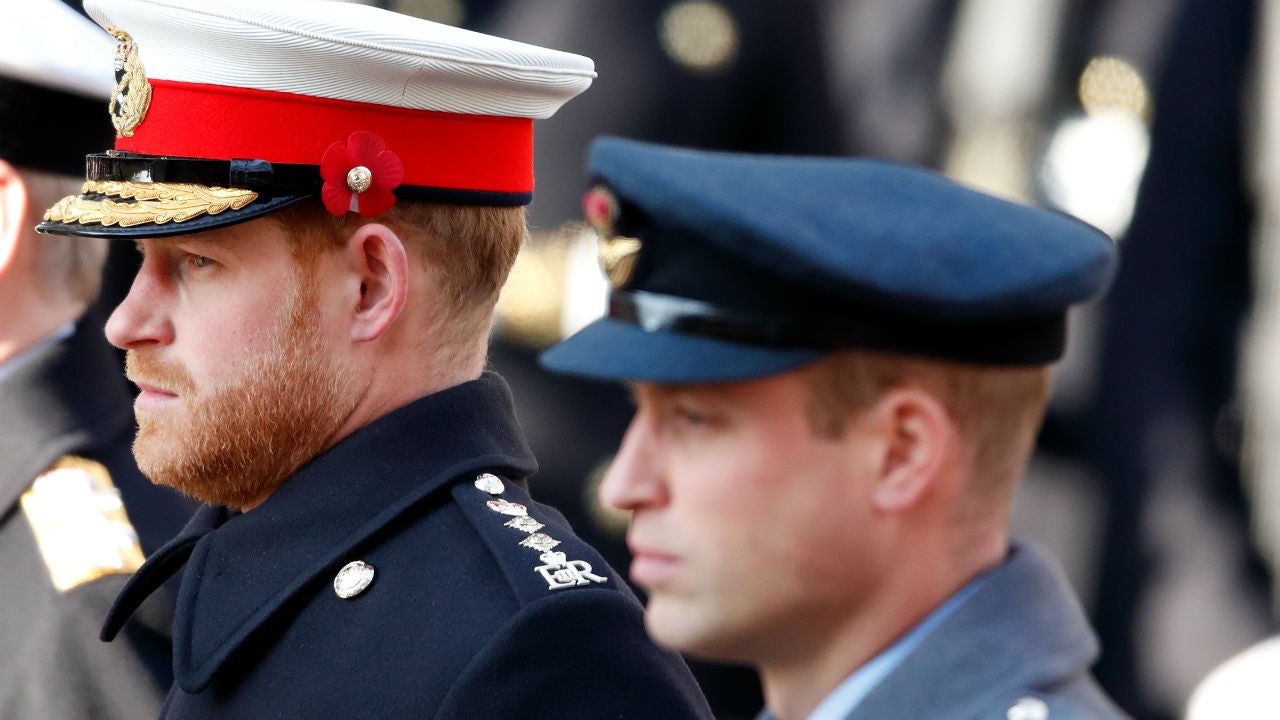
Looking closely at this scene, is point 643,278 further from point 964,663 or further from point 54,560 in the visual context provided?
point 54,560

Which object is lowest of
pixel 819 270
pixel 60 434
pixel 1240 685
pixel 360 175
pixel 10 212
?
pixel 1240 685

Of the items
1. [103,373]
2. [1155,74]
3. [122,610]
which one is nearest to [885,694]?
[122,610]

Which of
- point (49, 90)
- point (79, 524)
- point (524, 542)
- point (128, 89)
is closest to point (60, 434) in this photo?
point (79, 524)

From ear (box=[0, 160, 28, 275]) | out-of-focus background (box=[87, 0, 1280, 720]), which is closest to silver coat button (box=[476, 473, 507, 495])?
ear (box=[0, 160, 28, 275])

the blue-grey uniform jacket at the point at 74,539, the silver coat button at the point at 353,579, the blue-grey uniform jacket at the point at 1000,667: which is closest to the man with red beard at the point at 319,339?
the silver coat button at the point at 353,579

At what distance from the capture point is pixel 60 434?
3.22 meters

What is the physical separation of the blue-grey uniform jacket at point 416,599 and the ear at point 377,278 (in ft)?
0.45

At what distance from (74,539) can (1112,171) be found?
7.66ft

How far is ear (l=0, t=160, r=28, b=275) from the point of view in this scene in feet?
11.0

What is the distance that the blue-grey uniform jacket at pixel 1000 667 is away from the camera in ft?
5.27

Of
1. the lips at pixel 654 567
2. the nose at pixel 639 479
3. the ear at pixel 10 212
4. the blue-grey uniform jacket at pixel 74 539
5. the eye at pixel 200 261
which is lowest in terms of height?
the blue-grey uniform jacket at pixel 74 539

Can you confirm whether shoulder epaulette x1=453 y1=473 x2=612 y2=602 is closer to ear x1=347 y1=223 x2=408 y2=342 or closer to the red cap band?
ear x1=347 y1=223 x2=408 y2=342

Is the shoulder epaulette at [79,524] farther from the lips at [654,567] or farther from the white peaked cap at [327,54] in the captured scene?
the lips at [654,567]

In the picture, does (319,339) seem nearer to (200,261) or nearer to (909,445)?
(200,261)
